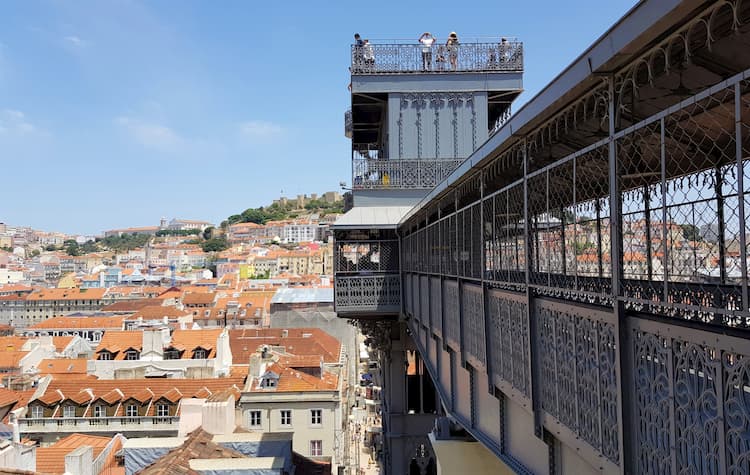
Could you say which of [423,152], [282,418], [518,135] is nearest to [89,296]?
[282,418]

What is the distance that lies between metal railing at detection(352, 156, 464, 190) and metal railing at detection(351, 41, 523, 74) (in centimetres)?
239

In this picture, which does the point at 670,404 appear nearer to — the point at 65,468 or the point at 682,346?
the point at 682,346

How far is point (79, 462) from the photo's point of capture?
60.4ft

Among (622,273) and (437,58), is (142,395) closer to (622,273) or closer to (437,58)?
(437,58)

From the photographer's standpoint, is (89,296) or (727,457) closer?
(727,457)

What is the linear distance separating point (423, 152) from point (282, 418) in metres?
16.0

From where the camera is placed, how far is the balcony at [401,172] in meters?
16.3

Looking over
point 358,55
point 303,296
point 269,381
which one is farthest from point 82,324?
point 358,55

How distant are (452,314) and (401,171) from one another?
8.67 metres

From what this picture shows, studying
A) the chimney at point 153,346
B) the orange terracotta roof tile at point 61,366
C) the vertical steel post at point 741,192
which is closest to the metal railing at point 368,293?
the vertical steel post at point 741,192

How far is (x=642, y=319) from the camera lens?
121 inches

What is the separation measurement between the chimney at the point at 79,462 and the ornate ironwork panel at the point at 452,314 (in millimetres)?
14416

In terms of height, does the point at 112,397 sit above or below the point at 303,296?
below

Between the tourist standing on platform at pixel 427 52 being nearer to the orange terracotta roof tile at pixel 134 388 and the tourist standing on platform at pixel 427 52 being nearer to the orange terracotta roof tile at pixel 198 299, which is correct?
the orange terracotta roof tile at pixel 134 388
